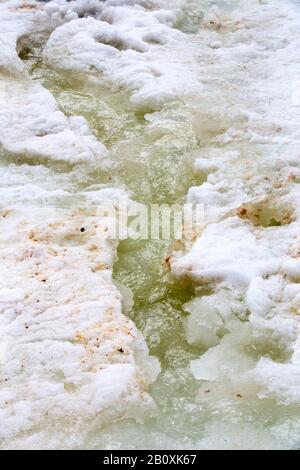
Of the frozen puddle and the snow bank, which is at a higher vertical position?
the snow bank

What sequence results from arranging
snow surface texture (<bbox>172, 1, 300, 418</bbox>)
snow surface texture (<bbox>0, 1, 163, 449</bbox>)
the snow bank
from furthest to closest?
1. the snow bank
2. snow surface texture (<bbox>172, 1, 300, 418</bbox>)
3. snow surface texture (<bbox>0, 1, 163, 449</bbox>)

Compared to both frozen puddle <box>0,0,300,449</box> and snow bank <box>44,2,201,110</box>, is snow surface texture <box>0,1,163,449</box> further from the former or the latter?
snow bank <box>44,2,201,110</box>

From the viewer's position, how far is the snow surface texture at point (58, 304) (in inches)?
124

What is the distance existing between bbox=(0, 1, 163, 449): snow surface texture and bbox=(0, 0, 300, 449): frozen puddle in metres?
0.01

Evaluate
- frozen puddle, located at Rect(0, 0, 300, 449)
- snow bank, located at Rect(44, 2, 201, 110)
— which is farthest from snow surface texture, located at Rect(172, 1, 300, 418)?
snow bank, located at Rect(44, 2, 201, 110)

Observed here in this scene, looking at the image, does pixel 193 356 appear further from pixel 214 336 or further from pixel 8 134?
pixel 8 134

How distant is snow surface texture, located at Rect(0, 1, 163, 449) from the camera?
3.16 meters

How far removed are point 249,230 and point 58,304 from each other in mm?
1645

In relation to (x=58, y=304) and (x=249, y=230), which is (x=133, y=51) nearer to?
(x=249, y=230)

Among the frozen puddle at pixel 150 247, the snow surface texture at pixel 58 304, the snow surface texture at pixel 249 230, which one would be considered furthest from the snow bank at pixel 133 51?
the snow surface texture at pixel 58 304
